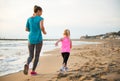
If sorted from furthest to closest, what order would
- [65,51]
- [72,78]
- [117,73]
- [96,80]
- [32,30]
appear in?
1. [65,51]
2. [32,30]
3. [117,73]
4. [72,78]
5. [96,80]

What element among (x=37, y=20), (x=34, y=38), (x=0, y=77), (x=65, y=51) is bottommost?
(x=0, y=77)

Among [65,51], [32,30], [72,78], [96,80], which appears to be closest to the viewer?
Result: [96,80]

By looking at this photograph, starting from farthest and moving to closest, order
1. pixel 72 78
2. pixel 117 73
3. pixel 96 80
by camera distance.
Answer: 1. pixel 117 73
2. pixel 72 78
3. pixel 96 80

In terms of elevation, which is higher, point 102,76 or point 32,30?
point 32,30

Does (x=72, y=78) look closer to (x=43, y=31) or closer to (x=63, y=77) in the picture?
(x=63, y=77)

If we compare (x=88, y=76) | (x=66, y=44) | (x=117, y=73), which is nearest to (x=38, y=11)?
(x=66, y=44)

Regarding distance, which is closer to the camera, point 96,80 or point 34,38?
point 96,80

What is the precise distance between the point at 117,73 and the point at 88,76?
0.59 m

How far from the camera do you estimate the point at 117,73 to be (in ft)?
12.3

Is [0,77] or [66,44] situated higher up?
[66,44]

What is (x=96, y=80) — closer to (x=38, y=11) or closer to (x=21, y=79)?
(x=21, y=79)

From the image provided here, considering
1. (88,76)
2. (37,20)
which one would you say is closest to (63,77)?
(88,76)

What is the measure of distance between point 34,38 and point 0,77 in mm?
1098

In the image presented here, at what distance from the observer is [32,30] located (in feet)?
13.1
